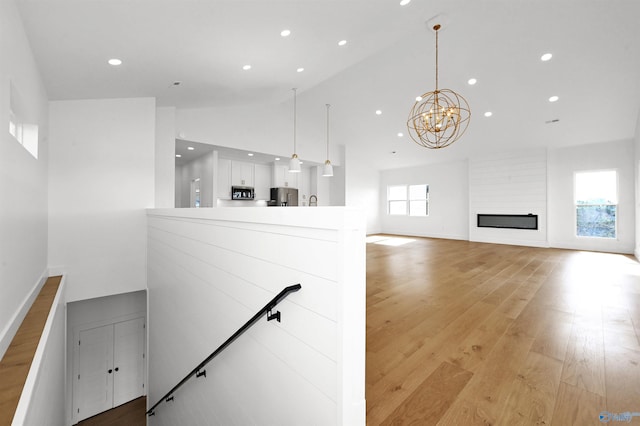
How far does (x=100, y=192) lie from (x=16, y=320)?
2.49 meters


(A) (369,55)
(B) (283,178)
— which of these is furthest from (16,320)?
(B) (283,178)

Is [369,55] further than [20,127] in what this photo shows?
Yes

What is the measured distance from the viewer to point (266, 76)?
454cm

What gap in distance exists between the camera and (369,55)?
5.10 meters

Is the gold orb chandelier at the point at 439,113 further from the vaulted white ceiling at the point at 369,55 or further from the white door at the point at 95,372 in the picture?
the white door at the point at 95,372

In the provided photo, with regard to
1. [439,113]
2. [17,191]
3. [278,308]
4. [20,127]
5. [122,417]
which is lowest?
[122,417]

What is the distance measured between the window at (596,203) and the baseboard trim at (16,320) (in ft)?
35.8

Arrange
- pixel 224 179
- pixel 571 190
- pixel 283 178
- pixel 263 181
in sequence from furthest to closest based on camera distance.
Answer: pixel 283 178
pixel 263 181
pixel 224 179
pixel 571 190

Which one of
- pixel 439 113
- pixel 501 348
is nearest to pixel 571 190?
pixel 439 113

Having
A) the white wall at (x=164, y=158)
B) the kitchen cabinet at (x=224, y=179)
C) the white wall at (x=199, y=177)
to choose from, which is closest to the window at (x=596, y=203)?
the kitchen cabinet at (x=224, y=179)

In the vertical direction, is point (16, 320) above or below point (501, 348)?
above

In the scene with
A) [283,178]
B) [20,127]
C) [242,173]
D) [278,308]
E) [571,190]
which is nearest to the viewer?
[278,308]

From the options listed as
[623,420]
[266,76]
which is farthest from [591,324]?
Result: [266,76]

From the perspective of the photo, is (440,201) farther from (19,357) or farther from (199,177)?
(19,357)
